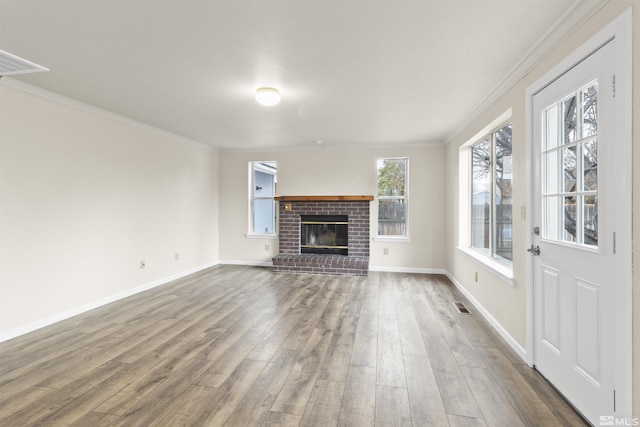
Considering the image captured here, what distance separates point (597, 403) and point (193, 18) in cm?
328

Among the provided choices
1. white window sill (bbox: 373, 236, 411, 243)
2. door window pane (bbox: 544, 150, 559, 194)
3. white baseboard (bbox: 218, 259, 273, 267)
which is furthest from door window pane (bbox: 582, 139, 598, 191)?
white baseboard (bbox: 218, 259, 273, 267)

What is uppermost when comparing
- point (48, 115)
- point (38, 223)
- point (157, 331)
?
point (48, 115)

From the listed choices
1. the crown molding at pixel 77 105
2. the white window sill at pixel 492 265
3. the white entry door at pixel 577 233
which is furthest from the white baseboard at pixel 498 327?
the crown molding at pixel 77 105

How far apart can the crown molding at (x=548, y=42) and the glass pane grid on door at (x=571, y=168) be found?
0.40 metres

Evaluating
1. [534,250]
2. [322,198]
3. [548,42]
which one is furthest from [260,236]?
[548,42]

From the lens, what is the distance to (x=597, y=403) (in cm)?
165

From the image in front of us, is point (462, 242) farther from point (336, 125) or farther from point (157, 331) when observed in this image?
point (157, 331)

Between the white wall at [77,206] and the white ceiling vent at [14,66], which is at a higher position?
the white ceiling vent at [14,66]

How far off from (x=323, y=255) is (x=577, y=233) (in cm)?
440

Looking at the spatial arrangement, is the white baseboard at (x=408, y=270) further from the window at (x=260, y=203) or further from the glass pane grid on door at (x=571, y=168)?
the glass pane grid on door at (x=571, y=168)

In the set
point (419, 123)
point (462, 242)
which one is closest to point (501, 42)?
point (419, 123)

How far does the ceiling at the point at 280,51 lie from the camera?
1.81m

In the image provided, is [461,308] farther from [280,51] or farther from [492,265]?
[280,51]

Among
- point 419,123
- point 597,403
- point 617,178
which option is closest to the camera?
point 617,178
